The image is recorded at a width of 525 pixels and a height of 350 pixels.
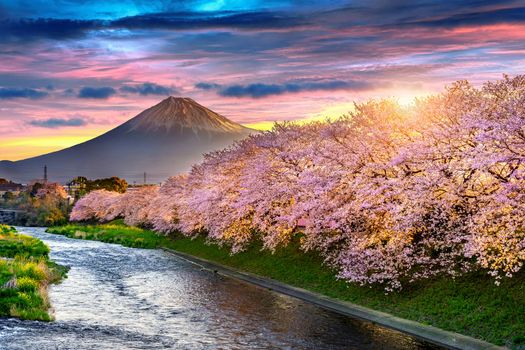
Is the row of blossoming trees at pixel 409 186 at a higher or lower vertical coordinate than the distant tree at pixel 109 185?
lower

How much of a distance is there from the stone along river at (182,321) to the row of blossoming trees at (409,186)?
13.5 ft

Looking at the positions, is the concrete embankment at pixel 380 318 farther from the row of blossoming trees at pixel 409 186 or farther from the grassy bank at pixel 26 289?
the grassy bank at pixel 26 289

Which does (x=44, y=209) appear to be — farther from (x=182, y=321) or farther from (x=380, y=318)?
(x=380, y=318)

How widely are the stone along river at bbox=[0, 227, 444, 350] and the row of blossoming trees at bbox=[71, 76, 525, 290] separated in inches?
162

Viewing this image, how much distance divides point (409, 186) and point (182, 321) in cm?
1217

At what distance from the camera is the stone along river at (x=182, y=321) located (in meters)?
22.4

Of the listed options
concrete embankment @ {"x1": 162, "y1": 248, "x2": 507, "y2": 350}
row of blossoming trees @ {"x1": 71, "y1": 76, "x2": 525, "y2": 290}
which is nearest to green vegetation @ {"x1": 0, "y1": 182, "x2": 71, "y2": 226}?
row of blossoming trees @ {"x1": 71, "y1": 76, "x2": 525, "y2": 290}

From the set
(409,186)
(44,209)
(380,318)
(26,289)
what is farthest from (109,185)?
(409,186)

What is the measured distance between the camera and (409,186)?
26.2m

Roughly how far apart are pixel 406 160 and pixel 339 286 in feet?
29.9

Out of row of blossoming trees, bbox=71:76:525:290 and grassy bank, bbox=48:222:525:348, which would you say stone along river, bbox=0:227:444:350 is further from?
row of blossoming trees, bbox=71:76:525:290

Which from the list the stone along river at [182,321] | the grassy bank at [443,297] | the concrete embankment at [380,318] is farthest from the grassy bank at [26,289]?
the grassy bank at [443,297]

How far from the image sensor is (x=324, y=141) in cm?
3641

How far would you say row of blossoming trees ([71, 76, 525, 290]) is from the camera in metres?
22.2
